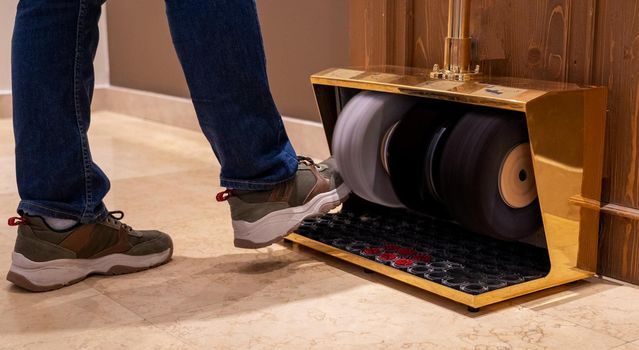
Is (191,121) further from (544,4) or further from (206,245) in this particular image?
(544,4)

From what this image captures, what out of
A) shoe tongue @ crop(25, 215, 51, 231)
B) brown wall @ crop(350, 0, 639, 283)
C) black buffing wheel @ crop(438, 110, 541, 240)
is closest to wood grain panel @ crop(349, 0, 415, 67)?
brown wall @ crop(350, 0, 639, 283)

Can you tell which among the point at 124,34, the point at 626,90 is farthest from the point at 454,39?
the point at 124,34

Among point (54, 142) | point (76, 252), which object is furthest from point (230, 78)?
point (76, 252)

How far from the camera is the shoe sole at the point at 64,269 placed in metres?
1.33

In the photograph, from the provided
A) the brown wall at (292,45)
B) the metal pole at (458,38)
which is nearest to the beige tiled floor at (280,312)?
the metal pole at (458,38)

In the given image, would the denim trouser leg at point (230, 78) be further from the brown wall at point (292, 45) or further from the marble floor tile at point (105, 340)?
the brown wall at point (292, 45)

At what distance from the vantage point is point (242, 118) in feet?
4.21

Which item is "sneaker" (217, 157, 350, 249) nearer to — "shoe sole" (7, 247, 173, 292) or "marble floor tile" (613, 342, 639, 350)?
"shoe sole" (7, 247, 173, 292)

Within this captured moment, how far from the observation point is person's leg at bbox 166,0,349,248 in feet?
4.07

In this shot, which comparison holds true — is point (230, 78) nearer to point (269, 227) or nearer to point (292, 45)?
point (269, 227)

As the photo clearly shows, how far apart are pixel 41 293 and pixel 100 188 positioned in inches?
7.2

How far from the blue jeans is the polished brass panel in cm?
27

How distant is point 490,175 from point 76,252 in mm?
651

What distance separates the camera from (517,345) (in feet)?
3.65
